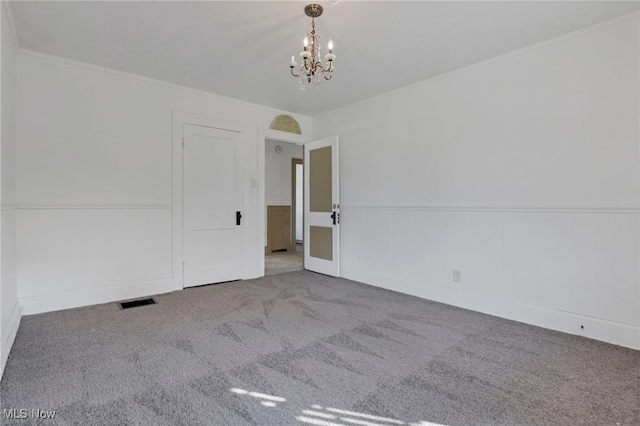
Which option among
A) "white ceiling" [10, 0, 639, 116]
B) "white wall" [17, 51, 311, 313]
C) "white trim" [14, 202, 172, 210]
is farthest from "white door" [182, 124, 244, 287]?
"white ceiling" [10, 0, 639, 116]

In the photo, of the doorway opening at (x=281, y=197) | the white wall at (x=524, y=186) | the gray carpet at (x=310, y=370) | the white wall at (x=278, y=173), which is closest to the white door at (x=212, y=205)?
the gray carpet at (x=310, y=370)

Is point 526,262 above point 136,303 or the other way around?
above

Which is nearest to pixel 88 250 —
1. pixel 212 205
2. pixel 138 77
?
pixel 212 205

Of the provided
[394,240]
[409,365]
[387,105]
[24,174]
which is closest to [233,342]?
[409,365]

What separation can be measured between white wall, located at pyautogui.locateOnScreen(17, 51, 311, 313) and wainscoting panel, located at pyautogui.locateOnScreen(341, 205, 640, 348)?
9.15 ft

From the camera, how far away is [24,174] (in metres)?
3.04

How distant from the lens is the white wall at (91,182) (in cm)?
308

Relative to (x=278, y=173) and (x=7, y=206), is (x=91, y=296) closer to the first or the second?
(x=7, y=206)

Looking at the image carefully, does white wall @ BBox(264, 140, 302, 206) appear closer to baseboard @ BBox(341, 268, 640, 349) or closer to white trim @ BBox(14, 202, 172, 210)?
white trim @ BBox(14, 202, 172, 210)

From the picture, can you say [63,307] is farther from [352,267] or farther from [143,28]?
[352,267]

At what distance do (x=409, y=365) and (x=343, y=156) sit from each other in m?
3.19

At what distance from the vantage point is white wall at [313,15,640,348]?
2484 mm

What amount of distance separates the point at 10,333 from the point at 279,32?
3087mm

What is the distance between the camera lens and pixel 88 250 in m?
3.37
